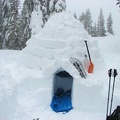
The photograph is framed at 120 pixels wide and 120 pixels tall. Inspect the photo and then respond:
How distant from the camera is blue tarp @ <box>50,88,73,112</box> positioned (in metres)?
8.48

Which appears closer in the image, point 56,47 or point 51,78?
point 51,78

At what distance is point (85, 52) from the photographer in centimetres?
1004

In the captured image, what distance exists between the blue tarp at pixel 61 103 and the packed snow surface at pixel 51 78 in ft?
0.59

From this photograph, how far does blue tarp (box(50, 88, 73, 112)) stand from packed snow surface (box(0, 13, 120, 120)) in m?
0.18

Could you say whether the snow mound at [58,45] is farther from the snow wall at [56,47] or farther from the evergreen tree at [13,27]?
the evergreen tree at [13,27]

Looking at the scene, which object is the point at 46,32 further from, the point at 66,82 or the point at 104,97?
the point at 104,97

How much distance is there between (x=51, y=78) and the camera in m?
9.03

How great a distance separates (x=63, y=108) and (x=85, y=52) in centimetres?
277

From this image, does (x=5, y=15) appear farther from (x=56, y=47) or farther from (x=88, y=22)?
(x=88, y=22)

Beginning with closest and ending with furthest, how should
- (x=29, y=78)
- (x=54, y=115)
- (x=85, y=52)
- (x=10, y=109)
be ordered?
(x=10, y=109)
(x=54, y=115)
(x=29, y=78)
(x=85, y=52)

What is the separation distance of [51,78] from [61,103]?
1.04 meters

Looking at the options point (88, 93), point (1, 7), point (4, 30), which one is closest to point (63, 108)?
point (88, 93)

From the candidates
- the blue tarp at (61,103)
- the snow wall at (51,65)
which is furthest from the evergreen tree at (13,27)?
the blue tarp at (61,103)

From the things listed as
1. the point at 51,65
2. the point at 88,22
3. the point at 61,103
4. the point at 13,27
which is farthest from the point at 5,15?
the point at 61,103
